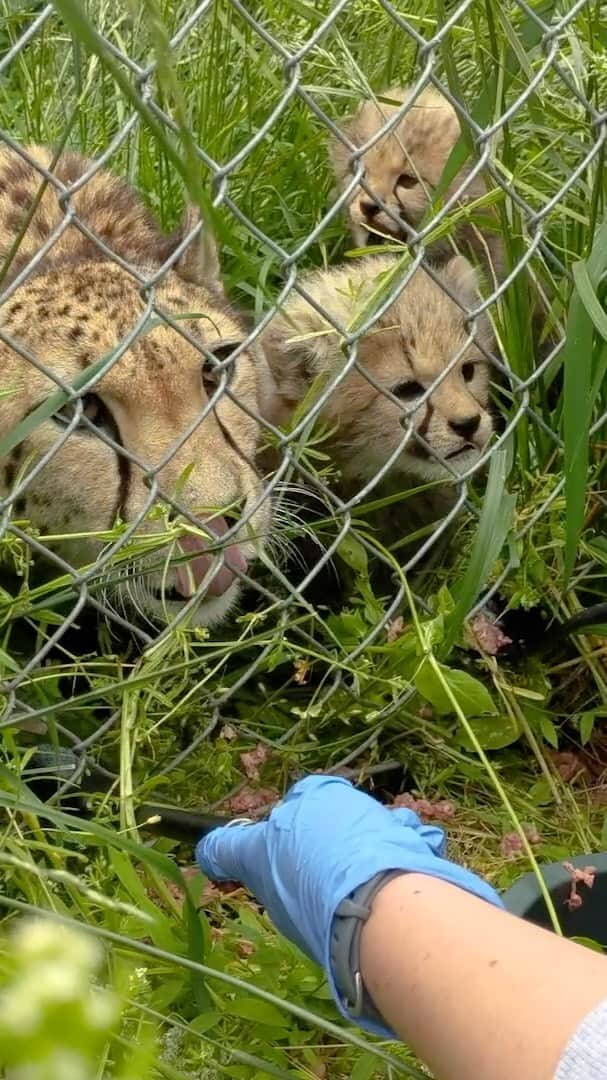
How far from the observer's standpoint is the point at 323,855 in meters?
1.18

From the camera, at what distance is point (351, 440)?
88.9 inches

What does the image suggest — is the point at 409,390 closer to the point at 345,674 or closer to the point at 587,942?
the point at 345,674

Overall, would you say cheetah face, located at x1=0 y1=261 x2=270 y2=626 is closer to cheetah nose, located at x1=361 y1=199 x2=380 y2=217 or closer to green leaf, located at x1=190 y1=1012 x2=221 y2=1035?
green leaf, located at x1=190 y1=1012 x2=221 y2=1035

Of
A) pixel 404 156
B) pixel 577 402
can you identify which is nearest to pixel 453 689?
pixel 577 402

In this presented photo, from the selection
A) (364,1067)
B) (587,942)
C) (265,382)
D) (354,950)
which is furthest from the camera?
(265,382)

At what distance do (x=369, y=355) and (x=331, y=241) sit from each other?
62 centimetres

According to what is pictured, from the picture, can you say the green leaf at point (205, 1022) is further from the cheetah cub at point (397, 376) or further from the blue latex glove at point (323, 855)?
the cheetah cub at point (397, 376)

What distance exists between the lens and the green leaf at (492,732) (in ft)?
5.89

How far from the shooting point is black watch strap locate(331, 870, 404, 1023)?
1.05m

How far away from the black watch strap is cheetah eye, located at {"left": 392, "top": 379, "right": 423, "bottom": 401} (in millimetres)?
1281

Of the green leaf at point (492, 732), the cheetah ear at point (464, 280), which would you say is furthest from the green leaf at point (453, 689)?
the cheetah ear at point (464, 280)

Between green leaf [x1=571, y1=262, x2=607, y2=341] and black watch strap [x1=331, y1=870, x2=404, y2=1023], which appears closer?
black watch strap [x1=331, y1=870, x2=404, y2=1023]

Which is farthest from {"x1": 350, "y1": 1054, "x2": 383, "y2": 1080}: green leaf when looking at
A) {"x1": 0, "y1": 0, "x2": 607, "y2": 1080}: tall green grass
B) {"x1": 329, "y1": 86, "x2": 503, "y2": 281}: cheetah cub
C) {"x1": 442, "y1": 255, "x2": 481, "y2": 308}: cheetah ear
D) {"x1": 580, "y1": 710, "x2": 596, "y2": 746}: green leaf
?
{"x1": 329, "y1": 86, "x2": 503, "y2": 281}: cheetah cub

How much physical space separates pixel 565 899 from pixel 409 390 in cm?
106
